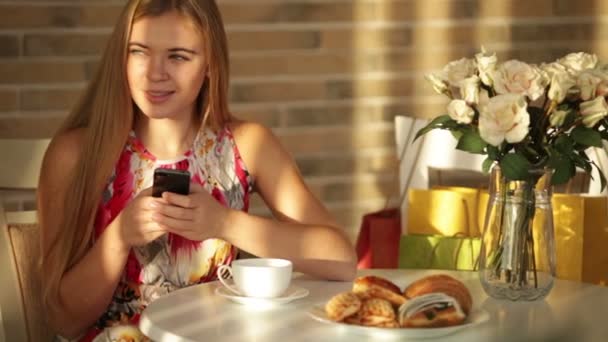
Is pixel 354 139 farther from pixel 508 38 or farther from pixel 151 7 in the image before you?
pixel 151 7

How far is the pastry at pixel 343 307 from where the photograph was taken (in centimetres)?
176

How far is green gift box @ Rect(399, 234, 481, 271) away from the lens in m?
2.78

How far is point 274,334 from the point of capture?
174 centimetres

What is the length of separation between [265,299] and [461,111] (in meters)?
0.43

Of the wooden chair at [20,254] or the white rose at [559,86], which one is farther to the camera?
the wooden chair at [20,254]

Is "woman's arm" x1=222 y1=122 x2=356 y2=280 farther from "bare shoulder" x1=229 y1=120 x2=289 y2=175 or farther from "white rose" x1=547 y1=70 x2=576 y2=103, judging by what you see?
"white rose" x1=547 y1=70 x2=576 y2=103

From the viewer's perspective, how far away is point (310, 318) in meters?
1.84

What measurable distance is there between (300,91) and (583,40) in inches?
40.6

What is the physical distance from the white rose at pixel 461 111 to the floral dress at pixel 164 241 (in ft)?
1.91

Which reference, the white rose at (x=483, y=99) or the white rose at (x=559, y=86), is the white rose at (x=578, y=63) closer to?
the white rose at (x=559, y=86)

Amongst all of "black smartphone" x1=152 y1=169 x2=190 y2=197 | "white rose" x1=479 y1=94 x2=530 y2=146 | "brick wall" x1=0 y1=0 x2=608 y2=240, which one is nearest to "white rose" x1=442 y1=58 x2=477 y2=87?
"white rose" x1=479 y1=94 x2=530 y2=146

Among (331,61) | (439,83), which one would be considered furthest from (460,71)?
(331,61)

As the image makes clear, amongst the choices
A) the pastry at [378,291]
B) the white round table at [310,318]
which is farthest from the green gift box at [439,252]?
the pastry at [378,291]

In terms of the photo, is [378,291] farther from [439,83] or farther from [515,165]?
[439,83]
